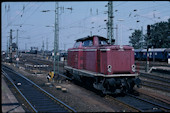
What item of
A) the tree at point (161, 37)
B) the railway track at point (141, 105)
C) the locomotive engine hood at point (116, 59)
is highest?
the tree at point (161, 37)

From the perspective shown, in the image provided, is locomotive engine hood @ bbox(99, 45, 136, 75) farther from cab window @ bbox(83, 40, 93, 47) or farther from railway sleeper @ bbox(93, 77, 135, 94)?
cab window @ bbox(83, 40, 93, 47)

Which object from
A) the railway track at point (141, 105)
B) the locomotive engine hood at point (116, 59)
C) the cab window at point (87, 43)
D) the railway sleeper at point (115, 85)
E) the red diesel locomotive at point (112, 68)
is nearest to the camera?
the railway track at point (141, 105)

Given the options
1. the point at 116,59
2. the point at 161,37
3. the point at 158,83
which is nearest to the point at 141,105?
the point at 116,59

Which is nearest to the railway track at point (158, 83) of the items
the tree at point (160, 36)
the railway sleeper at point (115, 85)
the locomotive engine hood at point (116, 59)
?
the railway sleeper at point (115, 85)

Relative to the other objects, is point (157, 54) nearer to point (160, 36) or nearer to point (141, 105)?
point (160, 36)

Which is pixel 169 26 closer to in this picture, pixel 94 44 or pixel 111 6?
pixel 111 6

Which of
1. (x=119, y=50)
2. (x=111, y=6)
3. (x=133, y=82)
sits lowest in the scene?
(x=133, y=82)

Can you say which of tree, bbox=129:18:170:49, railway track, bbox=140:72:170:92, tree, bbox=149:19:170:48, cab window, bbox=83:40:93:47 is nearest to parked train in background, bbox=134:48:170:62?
tree, bbox=129:18:170:49

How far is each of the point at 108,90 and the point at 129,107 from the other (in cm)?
273

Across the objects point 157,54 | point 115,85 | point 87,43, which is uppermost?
point 87,43

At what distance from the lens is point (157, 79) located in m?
20.7

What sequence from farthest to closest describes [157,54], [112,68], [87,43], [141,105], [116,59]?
[157,54] → [87,43] → [116,59] → [112,68] → [141,105]

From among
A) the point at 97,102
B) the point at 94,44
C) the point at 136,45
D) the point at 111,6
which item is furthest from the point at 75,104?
the point at 136,45

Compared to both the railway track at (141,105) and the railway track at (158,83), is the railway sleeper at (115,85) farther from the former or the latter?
the railway track at (158,83)
